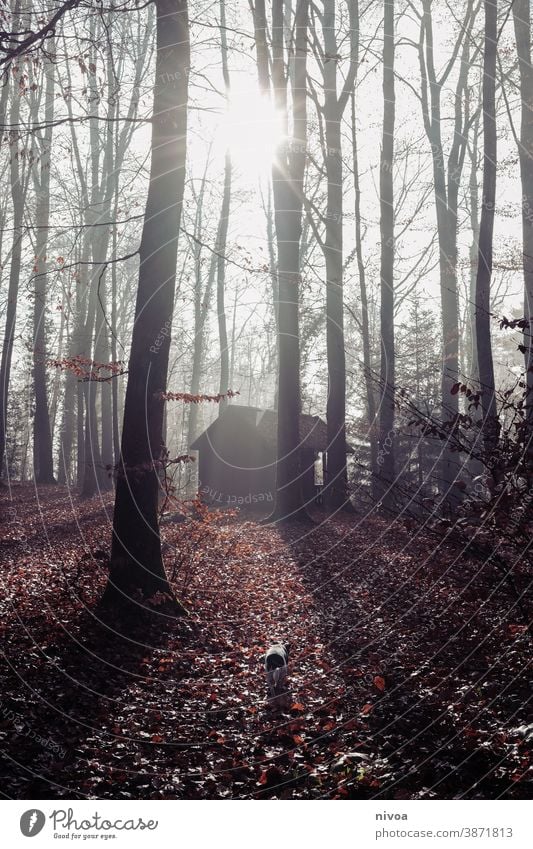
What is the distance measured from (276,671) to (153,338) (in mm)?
4699

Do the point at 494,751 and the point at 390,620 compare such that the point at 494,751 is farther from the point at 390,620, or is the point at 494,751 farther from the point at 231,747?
the point at 390,620

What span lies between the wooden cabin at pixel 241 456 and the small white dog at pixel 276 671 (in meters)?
21.2

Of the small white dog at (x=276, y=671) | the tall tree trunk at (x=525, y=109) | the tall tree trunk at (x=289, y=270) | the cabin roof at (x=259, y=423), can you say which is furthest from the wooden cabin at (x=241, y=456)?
the small white dog at (x=276, y=671)

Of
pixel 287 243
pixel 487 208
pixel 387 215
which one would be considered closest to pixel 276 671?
pixel 487 208

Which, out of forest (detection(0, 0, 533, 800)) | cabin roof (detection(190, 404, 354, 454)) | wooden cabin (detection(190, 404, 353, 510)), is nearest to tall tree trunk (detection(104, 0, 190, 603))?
forest (detection(0, 0, 533, 800))

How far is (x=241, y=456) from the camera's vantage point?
28453mm

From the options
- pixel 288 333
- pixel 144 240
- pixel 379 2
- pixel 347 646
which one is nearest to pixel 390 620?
pixel 347 646

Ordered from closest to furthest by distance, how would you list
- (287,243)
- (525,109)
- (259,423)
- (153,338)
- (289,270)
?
(153,338) < (289,270) < (287,243) < (525,109) < (259,423)

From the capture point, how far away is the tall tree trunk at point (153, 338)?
8664 mm

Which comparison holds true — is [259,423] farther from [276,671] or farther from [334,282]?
[276,671]

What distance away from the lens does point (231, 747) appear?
214 inches

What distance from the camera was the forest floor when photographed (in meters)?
4.72

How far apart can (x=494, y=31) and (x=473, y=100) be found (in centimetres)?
1057

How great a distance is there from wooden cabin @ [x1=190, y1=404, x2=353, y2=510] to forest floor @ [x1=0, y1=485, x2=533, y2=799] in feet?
55.1
